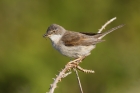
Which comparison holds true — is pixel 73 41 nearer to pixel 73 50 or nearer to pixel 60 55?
pixel 73 50

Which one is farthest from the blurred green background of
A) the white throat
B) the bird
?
the white throat

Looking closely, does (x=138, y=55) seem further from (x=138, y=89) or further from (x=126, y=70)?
(x=138, y=89)

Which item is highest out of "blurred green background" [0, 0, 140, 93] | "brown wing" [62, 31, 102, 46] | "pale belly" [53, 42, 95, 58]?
"blurred green background" [0, 0, 140, 93]

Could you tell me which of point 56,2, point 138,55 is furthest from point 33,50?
point 138,55

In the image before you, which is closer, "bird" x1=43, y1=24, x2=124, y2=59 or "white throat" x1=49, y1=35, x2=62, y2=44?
"bird" x1=43, y1=24, x2=124, y2=59

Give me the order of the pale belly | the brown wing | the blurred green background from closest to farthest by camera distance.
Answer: the pale belly
the brown wing
the blurred green background

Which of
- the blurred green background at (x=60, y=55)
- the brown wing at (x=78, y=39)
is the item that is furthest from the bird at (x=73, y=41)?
the blurred green background at (x=60, y=55)

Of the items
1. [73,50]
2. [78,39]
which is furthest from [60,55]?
[73,50]

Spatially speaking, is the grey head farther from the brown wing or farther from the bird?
the brown wing
